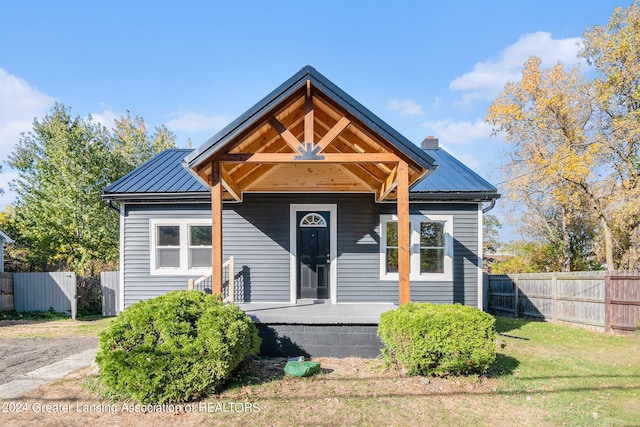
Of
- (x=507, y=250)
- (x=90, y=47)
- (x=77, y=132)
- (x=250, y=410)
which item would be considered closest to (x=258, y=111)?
(x=250, y=410)

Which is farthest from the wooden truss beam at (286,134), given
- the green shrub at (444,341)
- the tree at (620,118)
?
the tree at (620,118)

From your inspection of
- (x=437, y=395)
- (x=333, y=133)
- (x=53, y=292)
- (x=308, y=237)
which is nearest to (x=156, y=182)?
(x=308, y=237)

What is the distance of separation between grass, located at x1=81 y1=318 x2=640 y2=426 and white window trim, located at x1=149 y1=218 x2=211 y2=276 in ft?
13.8

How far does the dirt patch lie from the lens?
5896 mm

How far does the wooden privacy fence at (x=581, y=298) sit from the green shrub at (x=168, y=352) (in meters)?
8.78

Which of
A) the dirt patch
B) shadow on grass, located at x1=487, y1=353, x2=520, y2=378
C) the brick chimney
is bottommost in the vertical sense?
the dirt patch

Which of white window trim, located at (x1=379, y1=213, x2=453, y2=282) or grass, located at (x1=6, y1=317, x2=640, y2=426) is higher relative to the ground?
white window trim, located at (x1=379, y1=213, x2=453, y2=282)

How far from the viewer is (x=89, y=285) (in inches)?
514

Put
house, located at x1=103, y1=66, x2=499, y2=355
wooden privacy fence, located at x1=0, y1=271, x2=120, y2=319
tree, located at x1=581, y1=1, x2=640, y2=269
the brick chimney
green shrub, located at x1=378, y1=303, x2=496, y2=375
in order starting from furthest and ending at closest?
1. tree, located at x1=581, y1=1, x2=640, y2=269
2. wooden privacy fence, located at x1=0, y1=271, x2=120, y2=319
3. the brick chimney
4. house, located at x1=103, y1=66, x2=499, y2=355
5. green shrub, located at x1=378, y1=303, x2=496, y2=375

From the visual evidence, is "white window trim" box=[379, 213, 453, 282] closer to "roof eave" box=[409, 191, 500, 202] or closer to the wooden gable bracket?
"roof eave" box=[409, 191, 500, 202]

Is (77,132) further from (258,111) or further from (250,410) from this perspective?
(250,410)

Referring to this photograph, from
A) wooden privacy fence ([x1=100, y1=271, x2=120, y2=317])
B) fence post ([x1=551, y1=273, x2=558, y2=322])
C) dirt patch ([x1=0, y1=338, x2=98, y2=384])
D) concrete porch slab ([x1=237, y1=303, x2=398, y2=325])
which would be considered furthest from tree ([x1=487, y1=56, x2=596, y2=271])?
dirt patch ([x1=0, y1=338, x2=98, y2=384])

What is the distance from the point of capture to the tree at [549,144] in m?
15.7

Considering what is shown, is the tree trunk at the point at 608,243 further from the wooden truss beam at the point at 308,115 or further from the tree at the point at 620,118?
the wooden truss beam at the point at 308,115
